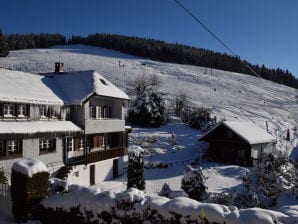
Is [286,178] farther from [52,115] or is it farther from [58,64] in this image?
[58,64]

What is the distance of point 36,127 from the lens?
2266 cm

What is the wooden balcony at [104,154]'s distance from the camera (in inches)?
1067

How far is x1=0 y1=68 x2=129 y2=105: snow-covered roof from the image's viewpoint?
22.8m

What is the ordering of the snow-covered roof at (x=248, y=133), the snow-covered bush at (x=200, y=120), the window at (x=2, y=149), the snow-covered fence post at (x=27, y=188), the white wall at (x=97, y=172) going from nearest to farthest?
the snow-covered fence post at (x=27, y=188), the window at (x=2, y=149), the white wall at (x=97, y=172), the snow-covered roof at (x=248, y=133), the snow-covered bush at (x=200, y=120)

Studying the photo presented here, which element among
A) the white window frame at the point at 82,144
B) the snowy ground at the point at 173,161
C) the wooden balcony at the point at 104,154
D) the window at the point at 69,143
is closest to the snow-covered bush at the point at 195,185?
the snowy ground at the point at 173,161

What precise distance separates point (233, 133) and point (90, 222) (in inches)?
1052

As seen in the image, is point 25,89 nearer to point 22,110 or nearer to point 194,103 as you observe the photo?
point 22,110

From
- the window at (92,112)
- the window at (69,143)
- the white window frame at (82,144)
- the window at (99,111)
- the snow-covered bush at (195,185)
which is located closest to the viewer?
the snow-covered bush at (195,185)

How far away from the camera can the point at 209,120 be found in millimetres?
47656

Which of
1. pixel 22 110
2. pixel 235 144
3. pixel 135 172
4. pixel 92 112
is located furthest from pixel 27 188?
pixel 235 144

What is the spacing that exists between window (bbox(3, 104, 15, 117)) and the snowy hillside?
37135mm

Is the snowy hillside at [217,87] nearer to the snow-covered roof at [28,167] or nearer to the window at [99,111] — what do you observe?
the window at [99,111]

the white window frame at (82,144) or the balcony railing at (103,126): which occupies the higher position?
the balcony railing at (103,126)

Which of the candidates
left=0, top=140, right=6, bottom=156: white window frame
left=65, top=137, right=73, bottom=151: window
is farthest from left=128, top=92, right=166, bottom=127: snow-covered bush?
left=0, top=140, right=6, bottom=156: white window frame
